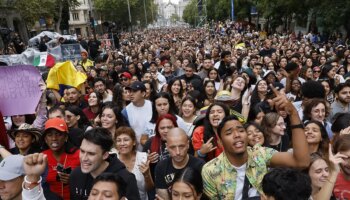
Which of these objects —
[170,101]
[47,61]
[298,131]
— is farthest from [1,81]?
[47,61]

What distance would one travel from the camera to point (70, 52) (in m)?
13.2

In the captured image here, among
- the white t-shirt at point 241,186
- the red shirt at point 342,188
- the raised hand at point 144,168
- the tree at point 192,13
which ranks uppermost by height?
the tree at point 192,13

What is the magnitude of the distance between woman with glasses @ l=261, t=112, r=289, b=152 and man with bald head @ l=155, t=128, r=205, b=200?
124 cm

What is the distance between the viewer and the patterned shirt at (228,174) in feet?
9.41

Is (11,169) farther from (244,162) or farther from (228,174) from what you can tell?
(244,162)

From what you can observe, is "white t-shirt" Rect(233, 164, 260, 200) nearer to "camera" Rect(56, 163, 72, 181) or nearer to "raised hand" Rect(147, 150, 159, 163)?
"raised hand" Rect(147, 150, 159, 163)

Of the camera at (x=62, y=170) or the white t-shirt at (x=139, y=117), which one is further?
the white t-shirt at (x=139, y=117)

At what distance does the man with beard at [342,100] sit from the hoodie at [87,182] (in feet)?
11.7

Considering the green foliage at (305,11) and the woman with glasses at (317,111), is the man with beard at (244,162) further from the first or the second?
the green foliage at (305,11)

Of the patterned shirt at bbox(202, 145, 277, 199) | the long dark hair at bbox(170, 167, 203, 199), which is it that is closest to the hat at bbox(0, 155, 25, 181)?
the long dark hair at bbox(170, 167, 203, 199)

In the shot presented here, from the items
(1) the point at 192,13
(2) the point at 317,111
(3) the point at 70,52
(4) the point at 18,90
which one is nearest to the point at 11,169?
(4) the point at 18,90

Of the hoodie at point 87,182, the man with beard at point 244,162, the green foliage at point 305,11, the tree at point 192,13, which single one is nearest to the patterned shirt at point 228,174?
the man with beard at point 244,162

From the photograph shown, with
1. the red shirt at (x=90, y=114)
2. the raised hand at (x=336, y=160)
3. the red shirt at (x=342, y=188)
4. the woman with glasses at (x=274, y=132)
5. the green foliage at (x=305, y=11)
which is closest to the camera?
the raised hand at (x=336, y=160)

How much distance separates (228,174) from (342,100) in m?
3.66
